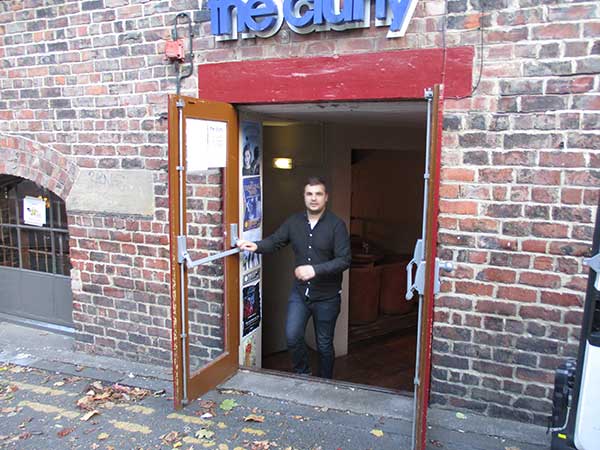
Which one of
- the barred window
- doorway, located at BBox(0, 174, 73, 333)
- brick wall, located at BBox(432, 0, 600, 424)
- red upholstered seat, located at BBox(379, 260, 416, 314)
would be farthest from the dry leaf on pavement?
red upholstered seat, located at BBox(379, 260, 416, 314)

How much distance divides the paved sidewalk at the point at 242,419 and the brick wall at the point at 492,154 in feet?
1.06

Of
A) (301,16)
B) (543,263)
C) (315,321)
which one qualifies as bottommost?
(315,321)

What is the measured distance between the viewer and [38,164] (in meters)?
5.46

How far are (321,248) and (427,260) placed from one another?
151 centimetres

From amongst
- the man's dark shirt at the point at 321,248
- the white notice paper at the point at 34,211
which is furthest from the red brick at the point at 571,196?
the white notice paper at the point at 34,211

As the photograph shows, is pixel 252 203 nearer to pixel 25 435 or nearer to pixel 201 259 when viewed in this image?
pixel 201 259

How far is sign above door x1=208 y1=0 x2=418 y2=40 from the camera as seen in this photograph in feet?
12.7

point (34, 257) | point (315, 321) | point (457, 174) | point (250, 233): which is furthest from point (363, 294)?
point (34, 257)

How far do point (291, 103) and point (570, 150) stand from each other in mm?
2056

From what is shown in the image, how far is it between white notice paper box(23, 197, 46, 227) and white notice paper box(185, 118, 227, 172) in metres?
2.81

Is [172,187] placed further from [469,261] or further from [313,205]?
[469,261]

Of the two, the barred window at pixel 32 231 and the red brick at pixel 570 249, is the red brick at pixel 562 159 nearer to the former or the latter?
the red brick at pixel 570 249

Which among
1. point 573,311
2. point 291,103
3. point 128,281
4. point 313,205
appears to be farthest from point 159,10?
point 573,311

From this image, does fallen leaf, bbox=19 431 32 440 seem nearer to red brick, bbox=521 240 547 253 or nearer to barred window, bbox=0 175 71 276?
barred window, bbox=0 175 71 276
